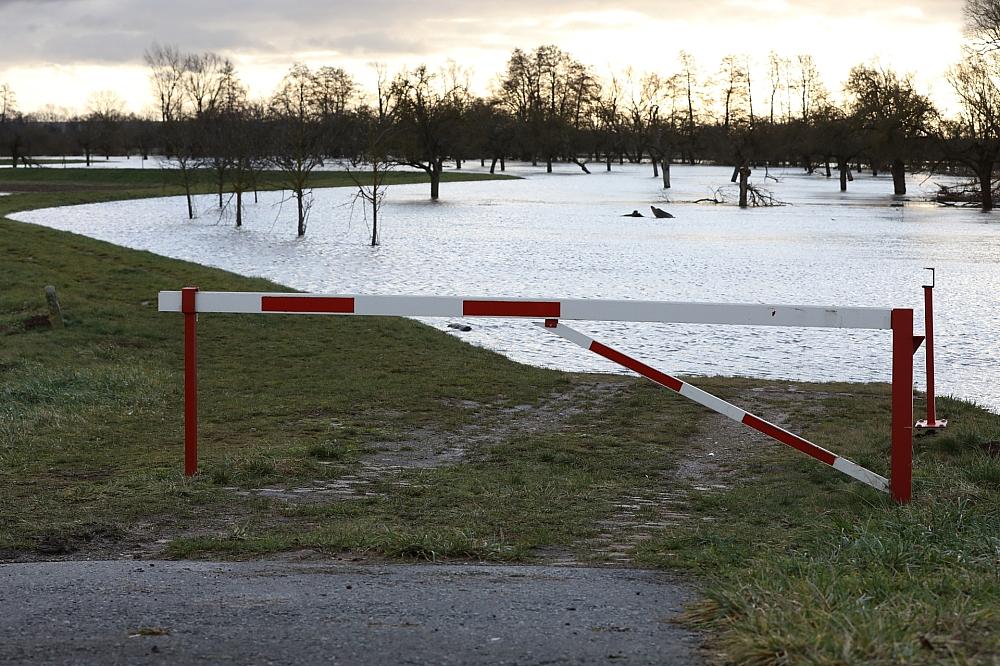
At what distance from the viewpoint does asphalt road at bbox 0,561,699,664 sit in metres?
3.46

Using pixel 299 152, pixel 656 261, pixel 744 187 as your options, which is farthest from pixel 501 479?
Answer: pixel 744 187

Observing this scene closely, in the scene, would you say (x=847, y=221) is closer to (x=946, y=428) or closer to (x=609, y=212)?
(x=609, y=212)

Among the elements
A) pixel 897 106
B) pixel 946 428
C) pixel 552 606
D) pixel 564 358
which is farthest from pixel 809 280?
pixel 897 106

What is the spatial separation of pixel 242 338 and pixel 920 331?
30.5 feet

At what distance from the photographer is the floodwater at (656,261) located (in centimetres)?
1383

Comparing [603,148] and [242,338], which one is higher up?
[603,148]

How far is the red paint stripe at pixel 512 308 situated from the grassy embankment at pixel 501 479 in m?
0.99

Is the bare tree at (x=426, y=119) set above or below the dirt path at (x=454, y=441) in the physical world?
above

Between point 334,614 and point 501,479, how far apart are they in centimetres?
287

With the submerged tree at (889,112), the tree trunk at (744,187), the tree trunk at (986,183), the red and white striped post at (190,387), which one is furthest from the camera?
the submerged tree at (889,112)

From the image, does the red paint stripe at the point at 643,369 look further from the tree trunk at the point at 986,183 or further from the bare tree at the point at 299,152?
the tree trunk at the point at 986,183

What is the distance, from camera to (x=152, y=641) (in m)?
3.60

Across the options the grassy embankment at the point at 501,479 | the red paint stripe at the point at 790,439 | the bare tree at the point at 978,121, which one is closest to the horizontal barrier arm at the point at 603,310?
the red paint stripe at the point at 790,439

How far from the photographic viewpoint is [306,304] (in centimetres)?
601
